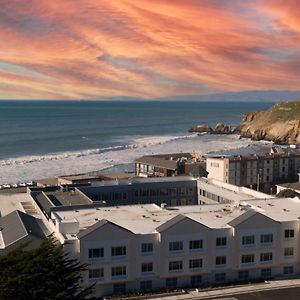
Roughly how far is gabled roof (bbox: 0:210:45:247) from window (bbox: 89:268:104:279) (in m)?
4.74

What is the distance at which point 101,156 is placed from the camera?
131 metres

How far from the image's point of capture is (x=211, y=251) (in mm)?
42219

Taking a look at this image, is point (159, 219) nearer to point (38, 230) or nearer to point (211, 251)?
point (211, 251)

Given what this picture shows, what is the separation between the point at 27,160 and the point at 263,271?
288 feet

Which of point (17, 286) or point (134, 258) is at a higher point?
point (17, 286)

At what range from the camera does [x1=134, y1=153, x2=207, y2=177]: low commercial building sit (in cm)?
8681

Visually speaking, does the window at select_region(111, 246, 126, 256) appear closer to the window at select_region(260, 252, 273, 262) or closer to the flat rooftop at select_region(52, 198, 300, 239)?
the flat rooftop at select_region(52, 198, 300, 239)

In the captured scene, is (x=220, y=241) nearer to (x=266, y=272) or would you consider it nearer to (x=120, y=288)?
(x=266, y=272)

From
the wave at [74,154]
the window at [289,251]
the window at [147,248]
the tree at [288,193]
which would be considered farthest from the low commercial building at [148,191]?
the wave at [74,154]

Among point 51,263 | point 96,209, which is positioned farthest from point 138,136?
point 51,263

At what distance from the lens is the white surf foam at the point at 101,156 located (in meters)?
106

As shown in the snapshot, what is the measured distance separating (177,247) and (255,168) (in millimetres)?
50801

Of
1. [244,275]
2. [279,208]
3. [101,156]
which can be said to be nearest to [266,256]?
[244,275]

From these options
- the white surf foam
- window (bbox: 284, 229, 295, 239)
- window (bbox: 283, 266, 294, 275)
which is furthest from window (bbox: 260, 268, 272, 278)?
the white surf foam
